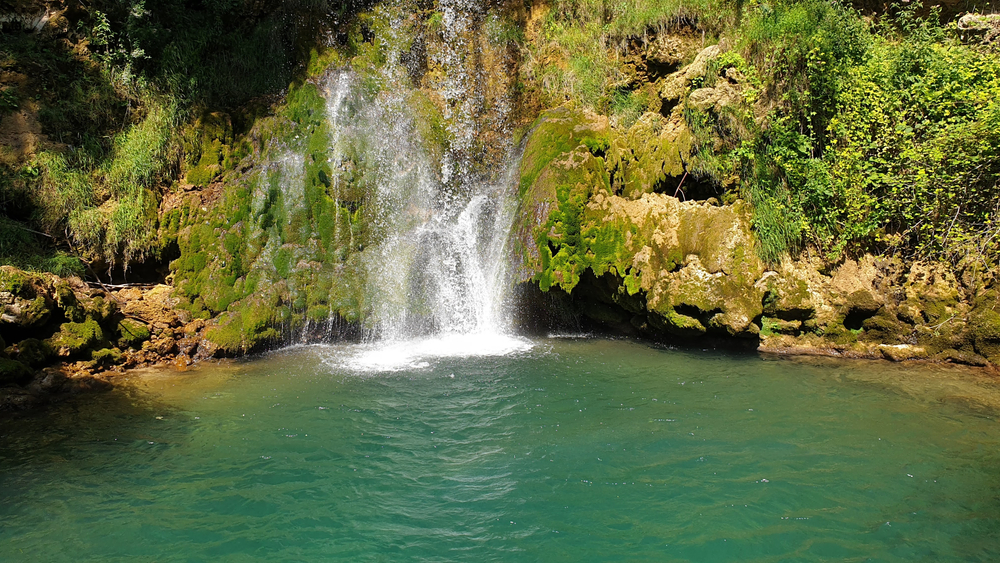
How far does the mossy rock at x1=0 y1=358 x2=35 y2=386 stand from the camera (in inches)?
257

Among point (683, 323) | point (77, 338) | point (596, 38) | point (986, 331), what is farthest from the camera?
point (596, 38)

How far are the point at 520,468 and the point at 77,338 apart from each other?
644cm

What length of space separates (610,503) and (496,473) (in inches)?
39.7

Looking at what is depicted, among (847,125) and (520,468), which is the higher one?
(847,125)

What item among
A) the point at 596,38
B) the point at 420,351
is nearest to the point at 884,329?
the point at 420,351

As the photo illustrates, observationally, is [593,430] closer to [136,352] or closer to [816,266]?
[816,266]

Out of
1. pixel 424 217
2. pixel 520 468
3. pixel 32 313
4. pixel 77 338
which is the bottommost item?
pixel 520 468

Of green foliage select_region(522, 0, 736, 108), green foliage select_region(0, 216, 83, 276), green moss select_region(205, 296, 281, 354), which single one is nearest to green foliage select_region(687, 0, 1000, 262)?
green foliage select_region(522, 0, 736, 108)

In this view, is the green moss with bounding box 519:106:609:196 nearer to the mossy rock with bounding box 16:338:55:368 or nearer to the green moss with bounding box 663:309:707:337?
the green moss with bounding box 663:309:707:337

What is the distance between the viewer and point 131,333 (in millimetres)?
8234

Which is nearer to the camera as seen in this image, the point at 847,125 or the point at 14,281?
the point at 14,281

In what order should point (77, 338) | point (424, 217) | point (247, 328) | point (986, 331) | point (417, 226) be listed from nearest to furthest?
point (986, 331), point (77, 338), point (247, 328), point (417, 226), point (424, 217)

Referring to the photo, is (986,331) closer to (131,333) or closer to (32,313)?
(131,333)

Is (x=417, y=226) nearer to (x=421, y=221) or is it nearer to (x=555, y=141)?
(x=421, y=221)
